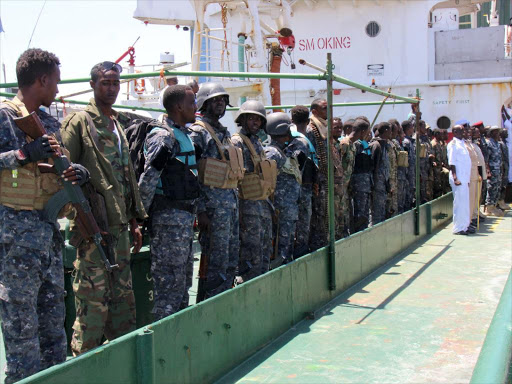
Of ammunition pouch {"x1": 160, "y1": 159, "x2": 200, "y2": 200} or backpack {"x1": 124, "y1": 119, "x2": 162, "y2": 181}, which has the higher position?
backpack {"x1": 124, "y1": 119, "x2": 162, "y2": 181}

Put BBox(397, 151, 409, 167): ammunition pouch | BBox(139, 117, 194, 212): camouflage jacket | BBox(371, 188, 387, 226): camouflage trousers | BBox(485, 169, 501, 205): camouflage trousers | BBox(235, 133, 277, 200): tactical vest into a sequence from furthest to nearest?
BBox(485, 169, 501, 205): camouflage trousers
BBox(397, 151, 409, 167): ammunition pouch
BBox(371, 188, 387, 226): camouflage trousers
BBox(235, 133, 277, 200): tactical vest
BBox(139, 117, 194, 212): camouflage jacket

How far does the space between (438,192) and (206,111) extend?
315 inches

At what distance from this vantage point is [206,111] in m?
4.19

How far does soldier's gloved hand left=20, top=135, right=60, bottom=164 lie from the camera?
2.64 m

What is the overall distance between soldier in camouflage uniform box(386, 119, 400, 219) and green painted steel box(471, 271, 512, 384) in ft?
23.4

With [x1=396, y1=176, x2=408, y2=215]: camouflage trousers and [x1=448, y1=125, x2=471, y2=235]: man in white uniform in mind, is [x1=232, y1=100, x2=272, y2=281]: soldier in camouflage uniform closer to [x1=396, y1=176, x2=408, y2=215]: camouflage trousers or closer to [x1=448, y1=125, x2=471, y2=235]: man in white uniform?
[x1=396, y1=176, x2=408, y2=215]: camouflage trousers

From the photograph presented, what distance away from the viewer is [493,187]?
36.7 feet

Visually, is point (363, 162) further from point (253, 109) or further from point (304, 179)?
point (253, 109)

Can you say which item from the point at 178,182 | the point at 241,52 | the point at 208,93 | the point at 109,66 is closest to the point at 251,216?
the point at 208,93

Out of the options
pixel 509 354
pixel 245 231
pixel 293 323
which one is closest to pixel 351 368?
pixel 293 323

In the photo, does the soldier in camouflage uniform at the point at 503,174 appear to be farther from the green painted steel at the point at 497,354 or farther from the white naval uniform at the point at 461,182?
the green painted steel at the point at 497,354

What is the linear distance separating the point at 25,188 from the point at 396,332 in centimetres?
280

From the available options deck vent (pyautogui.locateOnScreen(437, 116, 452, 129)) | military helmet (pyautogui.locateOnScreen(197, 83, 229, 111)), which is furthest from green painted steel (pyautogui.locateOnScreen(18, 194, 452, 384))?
deck vent (pyautogui.locateOnScreen(437, 116, 452, 129))

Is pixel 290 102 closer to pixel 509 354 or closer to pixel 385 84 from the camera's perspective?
pixel 385 84
